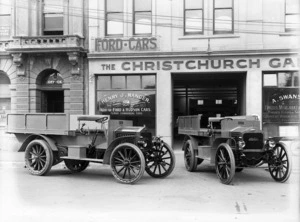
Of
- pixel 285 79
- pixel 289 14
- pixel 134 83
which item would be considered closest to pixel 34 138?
pixel 134 83

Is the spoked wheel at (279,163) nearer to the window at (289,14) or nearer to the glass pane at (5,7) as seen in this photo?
the window at (289,14)

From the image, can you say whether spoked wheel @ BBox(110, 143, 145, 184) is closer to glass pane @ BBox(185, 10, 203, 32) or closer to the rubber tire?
the rubber tire

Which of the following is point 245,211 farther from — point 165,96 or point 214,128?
point 165,96

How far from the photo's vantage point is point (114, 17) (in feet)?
56.4

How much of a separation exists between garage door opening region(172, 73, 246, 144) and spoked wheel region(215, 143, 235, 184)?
9.87 metres

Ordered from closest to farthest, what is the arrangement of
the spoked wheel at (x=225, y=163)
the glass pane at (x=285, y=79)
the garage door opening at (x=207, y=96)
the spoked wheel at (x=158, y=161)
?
the spoked wheel at (x=225, y=163), the spoked wheel at (x=158, y=161), the glass pane at (x=285, y=79), the garage door opening at (x=207, y=96)

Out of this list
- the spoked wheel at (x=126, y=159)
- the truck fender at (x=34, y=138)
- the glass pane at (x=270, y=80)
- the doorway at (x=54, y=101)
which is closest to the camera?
the spoked wheel at (x=126, y=159)

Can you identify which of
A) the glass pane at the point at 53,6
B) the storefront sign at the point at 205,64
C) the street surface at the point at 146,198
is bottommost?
the street surface at the point at 146,198

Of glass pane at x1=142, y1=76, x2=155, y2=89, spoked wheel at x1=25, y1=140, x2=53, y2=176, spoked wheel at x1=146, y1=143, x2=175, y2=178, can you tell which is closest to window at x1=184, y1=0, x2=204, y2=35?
glass pane at x1=142, y1=76, x2=155, y2=89

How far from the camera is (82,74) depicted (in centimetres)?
1728

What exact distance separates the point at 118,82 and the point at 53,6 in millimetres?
5008

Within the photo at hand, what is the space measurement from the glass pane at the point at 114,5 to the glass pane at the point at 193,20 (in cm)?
319

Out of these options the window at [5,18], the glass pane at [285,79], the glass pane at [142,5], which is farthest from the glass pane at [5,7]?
the glass pane at [285,79]

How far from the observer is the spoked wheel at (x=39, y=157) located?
30.5 feet
